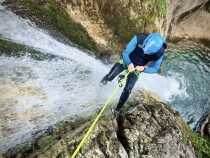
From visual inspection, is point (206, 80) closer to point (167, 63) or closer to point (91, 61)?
point (167, 63)

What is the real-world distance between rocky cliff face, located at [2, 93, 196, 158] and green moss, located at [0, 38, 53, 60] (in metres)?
2.46

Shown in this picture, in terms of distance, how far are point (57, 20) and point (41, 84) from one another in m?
3.05

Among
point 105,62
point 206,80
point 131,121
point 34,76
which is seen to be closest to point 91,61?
point 105,62

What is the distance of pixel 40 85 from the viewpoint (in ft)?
29.0

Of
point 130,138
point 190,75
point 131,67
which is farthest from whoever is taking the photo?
point 190,75

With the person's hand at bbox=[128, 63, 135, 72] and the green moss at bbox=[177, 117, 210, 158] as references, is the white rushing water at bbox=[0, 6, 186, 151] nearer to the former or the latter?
the person's hand at bbox=[128, 63, 135, 72]

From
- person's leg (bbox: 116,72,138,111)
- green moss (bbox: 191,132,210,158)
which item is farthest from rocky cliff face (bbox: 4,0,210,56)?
green moss (bbox: 191,132,210,158)

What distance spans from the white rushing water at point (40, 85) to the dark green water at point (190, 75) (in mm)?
2758

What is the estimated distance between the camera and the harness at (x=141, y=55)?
8.04 metres

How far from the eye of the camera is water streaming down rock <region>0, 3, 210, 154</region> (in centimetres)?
771

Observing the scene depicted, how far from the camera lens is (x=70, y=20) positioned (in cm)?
1184

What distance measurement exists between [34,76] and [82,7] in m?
3.81

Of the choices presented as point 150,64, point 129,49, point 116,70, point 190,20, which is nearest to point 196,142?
point 116,70

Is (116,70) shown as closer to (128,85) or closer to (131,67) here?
(128,85)
